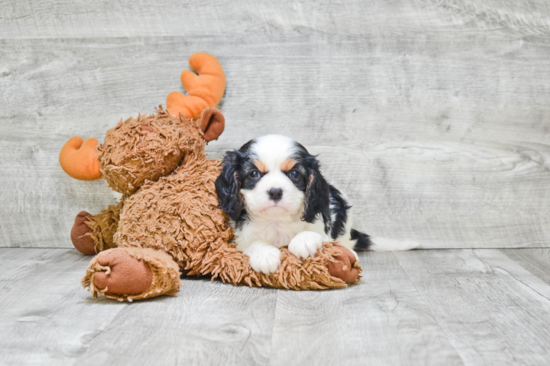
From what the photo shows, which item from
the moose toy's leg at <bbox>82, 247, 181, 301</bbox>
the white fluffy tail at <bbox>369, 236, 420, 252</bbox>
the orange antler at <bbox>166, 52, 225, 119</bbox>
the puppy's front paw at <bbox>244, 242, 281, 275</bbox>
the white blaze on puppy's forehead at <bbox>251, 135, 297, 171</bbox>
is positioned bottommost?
the white fluffy tail at <bbox>369, 236, 420, 252</bbox>

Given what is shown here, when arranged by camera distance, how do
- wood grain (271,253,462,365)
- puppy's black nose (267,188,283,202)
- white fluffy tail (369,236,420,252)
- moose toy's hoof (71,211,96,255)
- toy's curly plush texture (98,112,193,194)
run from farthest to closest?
white fluffy tail (369,236,420,252) → moose toy's hoof (71,211,96,255) → toy's curly plush texture (98,112,193,194) → puppy's black nose (267,188,283,202) → wood grain (271,253,462,365)

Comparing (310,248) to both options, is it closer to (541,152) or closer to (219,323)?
(219,323)

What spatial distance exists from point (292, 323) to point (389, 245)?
3.54ft

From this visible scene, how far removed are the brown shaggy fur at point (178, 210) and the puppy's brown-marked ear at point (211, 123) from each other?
6cm

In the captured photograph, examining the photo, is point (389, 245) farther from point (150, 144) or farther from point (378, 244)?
point (150, 144)

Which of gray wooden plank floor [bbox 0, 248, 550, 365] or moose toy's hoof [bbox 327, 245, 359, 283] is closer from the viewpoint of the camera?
gray wooden plank floor [bbox 0, 248, 550, 365]

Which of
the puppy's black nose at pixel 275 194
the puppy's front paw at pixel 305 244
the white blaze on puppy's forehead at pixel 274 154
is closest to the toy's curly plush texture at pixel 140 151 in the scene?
the white blaze on puppy's forehead at pixel 274 154

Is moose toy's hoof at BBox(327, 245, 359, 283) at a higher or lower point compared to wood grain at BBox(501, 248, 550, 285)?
higher

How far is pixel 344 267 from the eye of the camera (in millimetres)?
1675

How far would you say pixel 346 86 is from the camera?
2.35m

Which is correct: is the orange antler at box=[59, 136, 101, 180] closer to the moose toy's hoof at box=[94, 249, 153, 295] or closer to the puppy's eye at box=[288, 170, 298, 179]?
the moose toy's hoof at box=[94, 249, 153, 295]

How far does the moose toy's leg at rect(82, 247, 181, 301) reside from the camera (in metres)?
1.49

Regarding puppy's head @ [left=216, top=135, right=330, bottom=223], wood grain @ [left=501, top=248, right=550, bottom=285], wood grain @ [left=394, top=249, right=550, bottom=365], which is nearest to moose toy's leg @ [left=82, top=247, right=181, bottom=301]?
puppy's head @ [left=216, top=135, right=330, bottom=223]

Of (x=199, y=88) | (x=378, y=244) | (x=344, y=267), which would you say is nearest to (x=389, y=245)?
(x=378, y=244)
